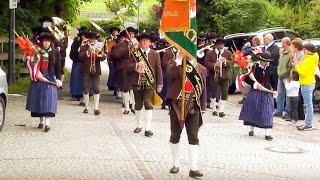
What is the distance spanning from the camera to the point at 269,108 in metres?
13.0

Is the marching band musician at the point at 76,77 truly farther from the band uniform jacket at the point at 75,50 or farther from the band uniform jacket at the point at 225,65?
the band uniform jacket at the point at 225,65

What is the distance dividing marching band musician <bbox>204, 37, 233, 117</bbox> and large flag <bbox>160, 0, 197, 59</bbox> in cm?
668

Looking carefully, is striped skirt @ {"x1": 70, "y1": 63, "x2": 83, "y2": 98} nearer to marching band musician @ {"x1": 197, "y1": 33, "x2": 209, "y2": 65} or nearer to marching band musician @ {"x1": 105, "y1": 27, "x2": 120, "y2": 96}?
marching band musician @ {"x1": 105, "y1": 27, "x2": 120, "y2": 96}

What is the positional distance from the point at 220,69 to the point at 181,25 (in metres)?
6.84

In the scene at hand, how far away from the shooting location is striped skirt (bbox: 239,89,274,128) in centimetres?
1288

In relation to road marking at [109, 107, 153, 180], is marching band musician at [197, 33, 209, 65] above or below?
above

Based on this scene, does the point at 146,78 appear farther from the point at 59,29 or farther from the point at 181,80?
the point at 59,29

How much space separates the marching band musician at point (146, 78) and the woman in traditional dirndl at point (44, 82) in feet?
5.05

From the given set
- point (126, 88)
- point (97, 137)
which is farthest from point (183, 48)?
point (126, 88)

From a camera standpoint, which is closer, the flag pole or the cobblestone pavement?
the flag pole

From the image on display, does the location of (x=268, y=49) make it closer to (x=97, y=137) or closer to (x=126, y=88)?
(x=126, y=88)

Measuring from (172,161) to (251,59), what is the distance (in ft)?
12.4

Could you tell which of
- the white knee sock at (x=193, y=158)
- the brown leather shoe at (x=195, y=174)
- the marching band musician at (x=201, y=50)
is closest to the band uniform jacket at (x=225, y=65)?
the marching band musician at (x=201, y=50)

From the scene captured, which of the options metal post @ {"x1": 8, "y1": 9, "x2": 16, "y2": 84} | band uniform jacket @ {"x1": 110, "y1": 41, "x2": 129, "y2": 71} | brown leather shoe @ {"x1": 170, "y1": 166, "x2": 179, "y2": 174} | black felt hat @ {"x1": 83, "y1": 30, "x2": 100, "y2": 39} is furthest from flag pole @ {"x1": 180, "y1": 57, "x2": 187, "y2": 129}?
metal post @ {"x1": 8, "y1": 9, "x2": 16, "y2": 84}
